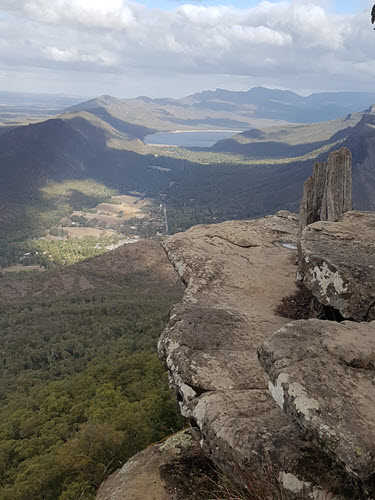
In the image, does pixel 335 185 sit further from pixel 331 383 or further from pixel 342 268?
pixel 331 383

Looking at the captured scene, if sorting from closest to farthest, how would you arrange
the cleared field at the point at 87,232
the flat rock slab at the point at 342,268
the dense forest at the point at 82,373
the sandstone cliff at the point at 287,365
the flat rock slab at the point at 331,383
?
the flat rock slab at the point at 331,383 < the sandstone cliff at the point at 287,365 < the flat rock slab at the point at 342,268 < the dense forest at the point at 82,373 < the cleared field at the point at 87,232

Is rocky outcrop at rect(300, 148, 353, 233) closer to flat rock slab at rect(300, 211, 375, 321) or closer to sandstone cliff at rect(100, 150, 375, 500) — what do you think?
sandstone cliff at rect(100, 150, 375, 500)

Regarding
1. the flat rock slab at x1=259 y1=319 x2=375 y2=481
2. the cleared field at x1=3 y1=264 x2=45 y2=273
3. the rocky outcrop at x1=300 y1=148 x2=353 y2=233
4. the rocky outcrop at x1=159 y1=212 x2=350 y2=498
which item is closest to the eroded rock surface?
the rocky outcrop at x1=159 y1=212 x2=350 y2=498

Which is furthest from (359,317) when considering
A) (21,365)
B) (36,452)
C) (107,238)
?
(107,238)

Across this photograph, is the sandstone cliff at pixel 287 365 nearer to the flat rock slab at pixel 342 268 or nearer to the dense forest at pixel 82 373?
the flat rock slab at pixel 342 268

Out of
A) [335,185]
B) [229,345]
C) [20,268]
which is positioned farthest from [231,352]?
[20,268]

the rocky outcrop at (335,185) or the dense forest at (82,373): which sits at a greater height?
the rocky outcrop at (335,185)

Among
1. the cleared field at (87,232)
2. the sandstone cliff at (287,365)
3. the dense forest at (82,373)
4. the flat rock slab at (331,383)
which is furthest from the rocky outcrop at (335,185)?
the cleared field at (87,232)
